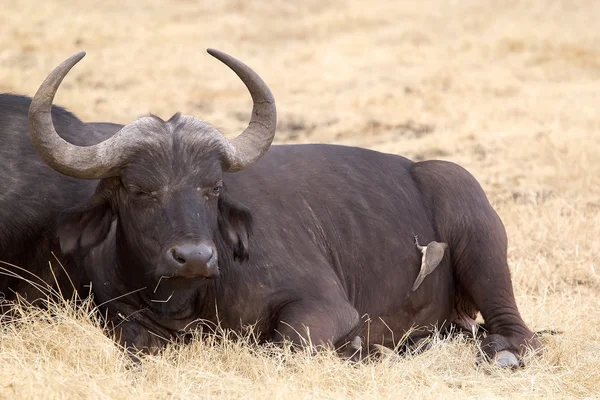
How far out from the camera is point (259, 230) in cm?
566

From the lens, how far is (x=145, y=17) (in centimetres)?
1972

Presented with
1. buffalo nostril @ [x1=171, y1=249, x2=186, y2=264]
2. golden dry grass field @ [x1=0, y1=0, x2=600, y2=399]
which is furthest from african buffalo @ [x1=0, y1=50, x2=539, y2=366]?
golden dry grass field @ [x1=0, y1=0, x2=600, y2=399]

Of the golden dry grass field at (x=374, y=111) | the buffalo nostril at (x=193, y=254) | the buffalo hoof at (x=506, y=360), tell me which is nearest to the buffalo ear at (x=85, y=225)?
the golden dry grass field at (x=374, y=111)

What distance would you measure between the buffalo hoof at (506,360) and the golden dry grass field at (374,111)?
0.45 ft

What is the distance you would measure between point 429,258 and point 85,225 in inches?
81.9

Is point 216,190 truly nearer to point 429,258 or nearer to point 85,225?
point 85,225

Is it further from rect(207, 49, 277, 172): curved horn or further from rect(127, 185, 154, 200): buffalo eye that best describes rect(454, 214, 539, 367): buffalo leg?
rect(127, 185, 154, 200): buffalo eye

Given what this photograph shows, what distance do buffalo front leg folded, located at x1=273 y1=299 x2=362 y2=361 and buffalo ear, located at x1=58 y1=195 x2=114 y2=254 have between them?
40.2 inches

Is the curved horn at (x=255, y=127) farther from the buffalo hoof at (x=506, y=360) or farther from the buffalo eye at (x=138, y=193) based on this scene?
the buffalo hoof at (x=506, y=360)

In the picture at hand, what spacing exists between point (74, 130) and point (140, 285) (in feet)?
3.28

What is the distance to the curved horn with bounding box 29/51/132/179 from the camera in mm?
4906

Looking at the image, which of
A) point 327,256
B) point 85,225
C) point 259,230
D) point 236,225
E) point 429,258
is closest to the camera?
point 85,225

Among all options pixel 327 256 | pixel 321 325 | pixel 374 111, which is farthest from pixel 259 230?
pixel 374 111

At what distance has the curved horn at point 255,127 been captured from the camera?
17.3 feet
